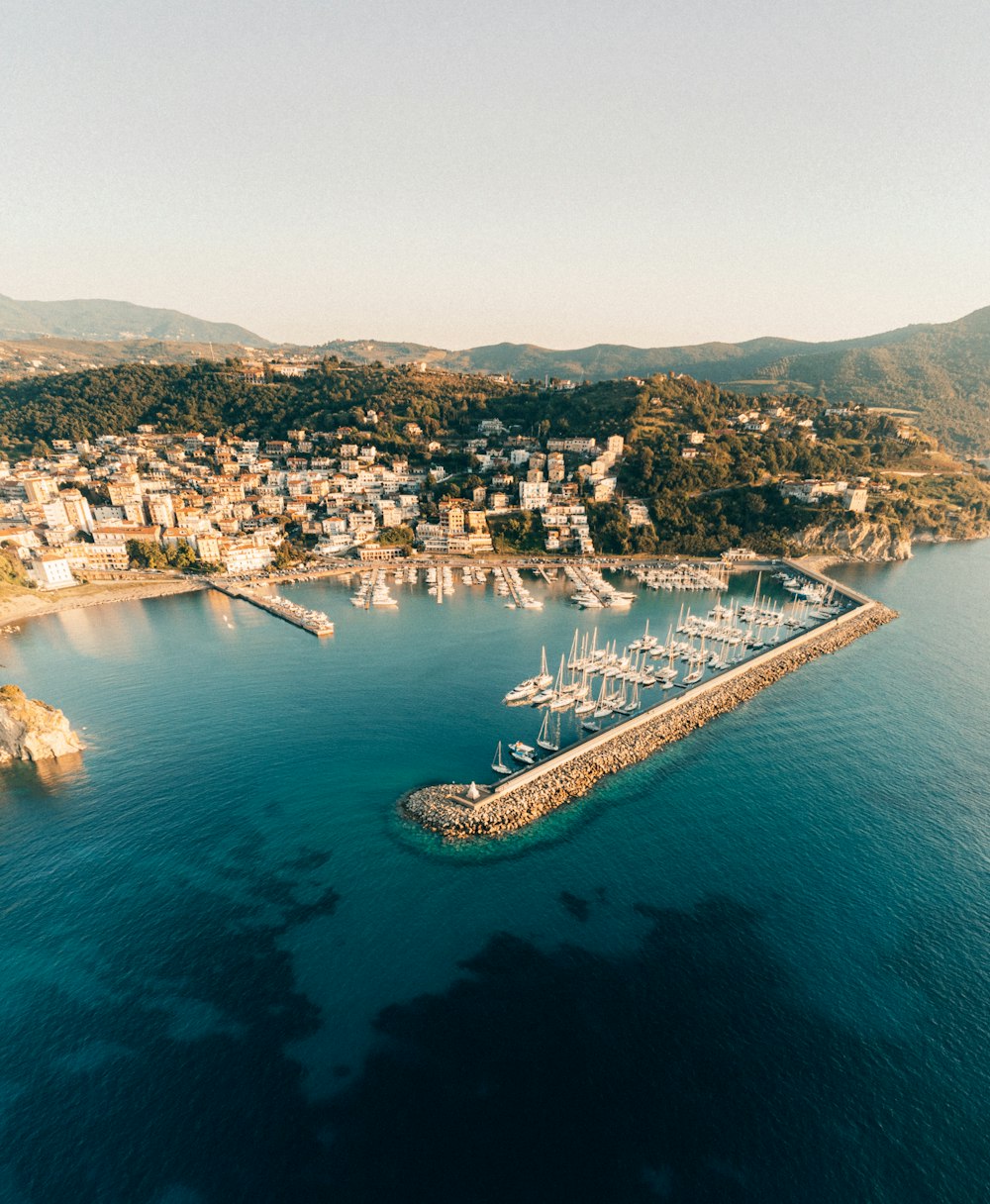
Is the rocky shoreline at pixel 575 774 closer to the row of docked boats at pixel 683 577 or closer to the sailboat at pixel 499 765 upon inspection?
the sailboat at pixel 499 765

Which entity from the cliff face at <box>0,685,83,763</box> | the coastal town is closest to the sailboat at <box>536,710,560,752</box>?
the cliff face at <box>0,685,83,763</box>

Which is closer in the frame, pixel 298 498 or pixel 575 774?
pixel 575 774

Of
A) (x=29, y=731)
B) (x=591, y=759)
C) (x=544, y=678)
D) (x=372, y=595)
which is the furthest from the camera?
(x=372, y=595)

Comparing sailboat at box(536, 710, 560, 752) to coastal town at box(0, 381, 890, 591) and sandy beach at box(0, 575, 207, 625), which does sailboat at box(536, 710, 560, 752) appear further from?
sandy beach at box(0, 575, 207, 625)

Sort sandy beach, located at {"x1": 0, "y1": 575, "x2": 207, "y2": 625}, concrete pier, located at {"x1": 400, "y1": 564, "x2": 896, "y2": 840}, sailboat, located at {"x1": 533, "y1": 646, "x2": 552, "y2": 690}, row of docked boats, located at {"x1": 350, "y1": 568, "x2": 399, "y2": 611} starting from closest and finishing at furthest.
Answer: concrete pier, located at {"x1": 400, "y1": 564, "x2": 896, "y2": 840} < sailboat, located at {"x1": 533, "y1": 646, "x2": 552, "y2": 690} < sandy beach, located at {"x1": 0, "y1": 575, "x2": 207, "y2": 625} < row of docked boats, located at {"x1": 350, "y1": 568, "x2": 399, "y2": 611}

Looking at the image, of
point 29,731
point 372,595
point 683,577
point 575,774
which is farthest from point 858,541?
point 29,731

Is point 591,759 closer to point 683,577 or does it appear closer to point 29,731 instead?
point 29,731

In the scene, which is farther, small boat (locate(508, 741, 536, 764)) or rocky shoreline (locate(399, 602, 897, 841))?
small boat (locate(508, 741, 536, 764))
